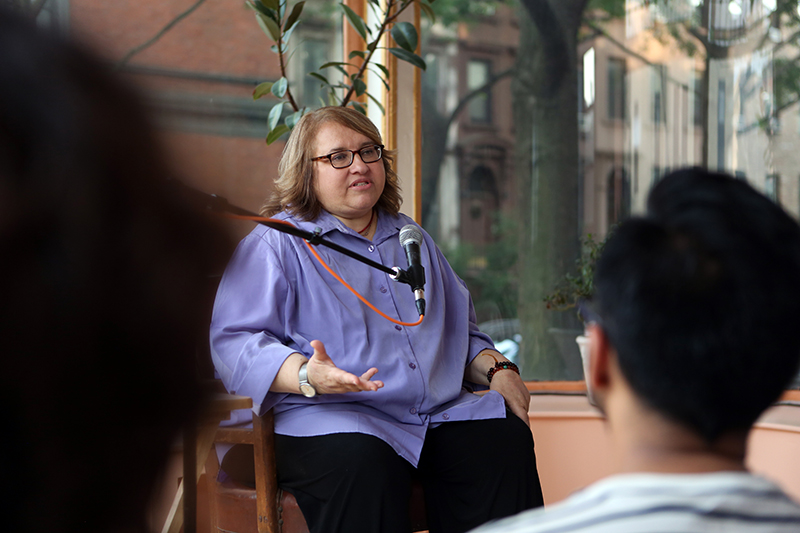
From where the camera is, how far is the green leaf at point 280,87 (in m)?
2.26

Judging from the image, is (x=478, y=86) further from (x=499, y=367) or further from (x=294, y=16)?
(x=499, y=367)

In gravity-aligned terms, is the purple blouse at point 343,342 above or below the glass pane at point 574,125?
below

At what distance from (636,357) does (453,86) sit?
286 cm

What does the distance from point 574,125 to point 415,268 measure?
2104mm

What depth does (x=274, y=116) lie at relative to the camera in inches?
87.4

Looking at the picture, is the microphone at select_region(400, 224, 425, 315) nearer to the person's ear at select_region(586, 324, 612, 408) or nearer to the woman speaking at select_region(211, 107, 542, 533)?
the woman speaking at select_region(211, 107, 542, 533)

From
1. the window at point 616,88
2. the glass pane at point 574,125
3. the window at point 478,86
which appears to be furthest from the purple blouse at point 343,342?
the window at point 616,88

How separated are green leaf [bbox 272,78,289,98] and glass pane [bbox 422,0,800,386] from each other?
1202mm

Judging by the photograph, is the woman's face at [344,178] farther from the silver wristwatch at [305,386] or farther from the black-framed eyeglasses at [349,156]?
the silver wristwatch at [305,386]

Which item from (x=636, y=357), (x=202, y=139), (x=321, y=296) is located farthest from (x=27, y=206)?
(x=321, y=296)

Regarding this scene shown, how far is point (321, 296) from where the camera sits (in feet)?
5.79

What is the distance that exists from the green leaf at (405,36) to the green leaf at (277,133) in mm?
496

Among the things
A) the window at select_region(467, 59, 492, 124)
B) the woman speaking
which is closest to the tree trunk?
the window at select_region(467, 59, 492, 124)

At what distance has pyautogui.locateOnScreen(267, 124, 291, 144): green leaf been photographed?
2217mm
